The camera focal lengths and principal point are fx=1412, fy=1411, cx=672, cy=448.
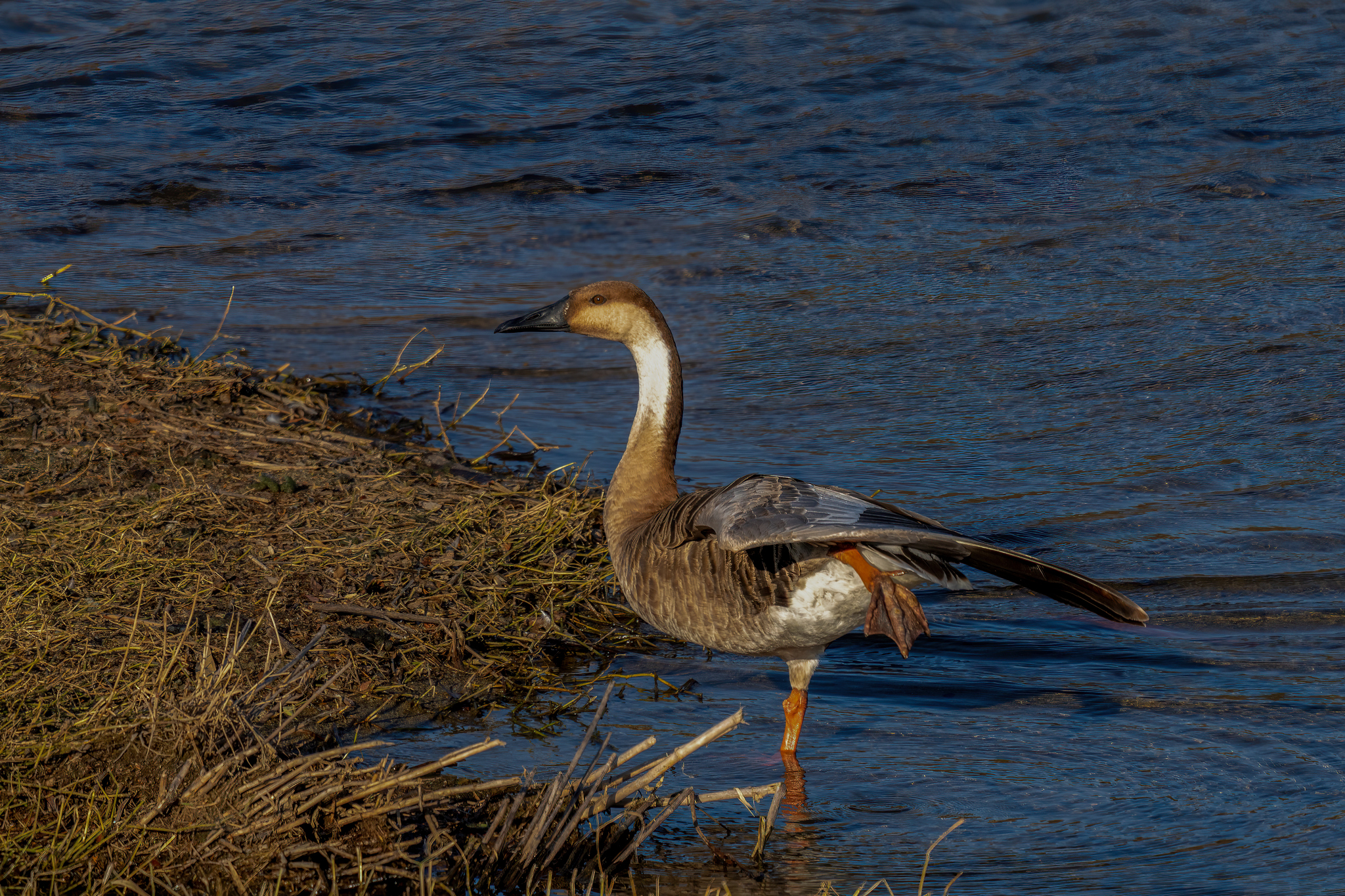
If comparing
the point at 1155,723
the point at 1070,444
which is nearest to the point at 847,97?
the point at 1070,444

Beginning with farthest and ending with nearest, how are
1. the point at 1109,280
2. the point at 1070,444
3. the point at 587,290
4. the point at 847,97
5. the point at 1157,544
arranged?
the point at 847,97
the point at 1109,280
the point at 1070,444
the point at 1157,544
the point at 587,290

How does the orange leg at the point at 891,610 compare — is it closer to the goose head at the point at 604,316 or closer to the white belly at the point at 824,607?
the white belly at the point at 824,607

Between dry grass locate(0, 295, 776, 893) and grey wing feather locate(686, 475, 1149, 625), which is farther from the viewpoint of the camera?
grey wing feather locate(686, 475, 1149, 625)

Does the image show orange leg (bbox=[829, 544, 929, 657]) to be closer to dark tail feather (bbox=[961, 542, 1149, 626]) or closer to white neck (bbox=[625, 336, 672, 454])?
dark tail feather (bbox=[961, 542, 1149, 626])

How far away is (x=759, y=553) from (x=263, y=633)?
70.4 inches

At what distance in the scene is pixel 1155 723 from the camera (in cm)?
498

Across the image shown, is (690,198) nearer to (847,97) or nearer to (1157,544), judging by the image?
(847,97)

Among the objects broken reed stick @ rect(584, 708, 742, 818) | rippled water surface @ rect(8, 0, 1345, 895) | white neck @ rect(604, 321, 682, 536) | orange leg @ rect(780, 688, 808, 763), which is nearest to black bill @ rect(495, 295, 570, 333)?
white neck @ rect(604, 321, 682, 536)

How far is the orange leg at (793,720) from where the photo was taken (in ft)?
15.8

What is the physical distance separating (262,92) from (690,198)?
5415 mm

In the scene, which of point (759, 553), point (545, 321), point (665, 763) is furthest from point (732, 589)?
point (545, 321)

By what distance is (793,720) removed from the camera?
16.1 ft

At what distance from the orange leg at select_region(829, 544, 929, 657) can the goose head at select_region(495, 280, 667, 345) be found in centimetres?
189

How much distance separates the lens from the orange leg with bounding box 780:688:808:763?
482 centimetres
